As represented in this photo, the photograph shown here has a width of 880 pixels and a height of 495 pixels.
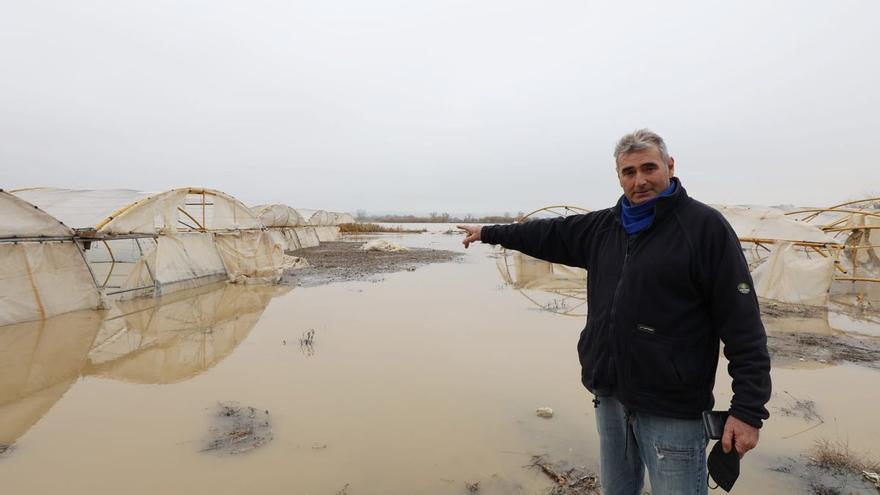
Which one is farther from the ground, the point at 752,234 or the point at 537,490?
the point at 752,234

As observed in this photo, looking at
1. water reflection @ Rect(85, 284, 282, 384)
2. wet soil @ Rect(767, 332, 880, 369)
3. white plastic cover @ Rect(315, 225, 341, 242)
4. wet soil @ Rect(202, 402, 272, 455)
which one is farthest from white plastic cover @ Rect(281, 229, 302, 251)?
Result: wet soil @ Rect(767, 332, 880, 369)

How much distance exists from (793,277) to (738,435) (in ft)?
38.7

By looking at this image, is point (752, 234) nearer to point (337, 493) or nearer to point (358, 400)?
point (358, 400)

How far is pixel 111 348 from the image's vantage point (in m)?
6.36

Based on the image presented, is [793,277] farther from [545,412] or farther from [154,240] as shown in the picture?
[154,240]

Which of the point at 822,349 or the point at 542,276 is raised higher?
the point at 542,276

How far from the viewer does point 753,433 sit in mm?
1702

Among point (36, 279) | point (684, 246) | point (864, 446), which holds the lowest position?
point (864, 446)

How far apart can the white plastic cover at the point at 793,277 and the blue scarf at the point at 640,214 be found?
38.2ft

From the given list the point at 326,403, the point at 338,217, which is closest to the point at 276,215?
the point at 338,217

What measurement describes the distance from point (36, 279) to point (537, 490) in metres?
9.56

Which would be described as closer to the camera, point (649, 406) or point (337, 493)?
point (649, 406)

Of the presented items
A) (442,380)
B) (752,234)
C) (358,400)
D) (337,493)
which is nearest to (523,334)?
(442,380)

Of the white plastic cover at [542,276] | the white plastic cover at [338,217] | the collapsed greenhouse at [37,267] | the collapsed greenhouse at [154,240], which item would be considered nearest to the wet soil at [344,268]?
the collapsed greenhouse at [154,240]
